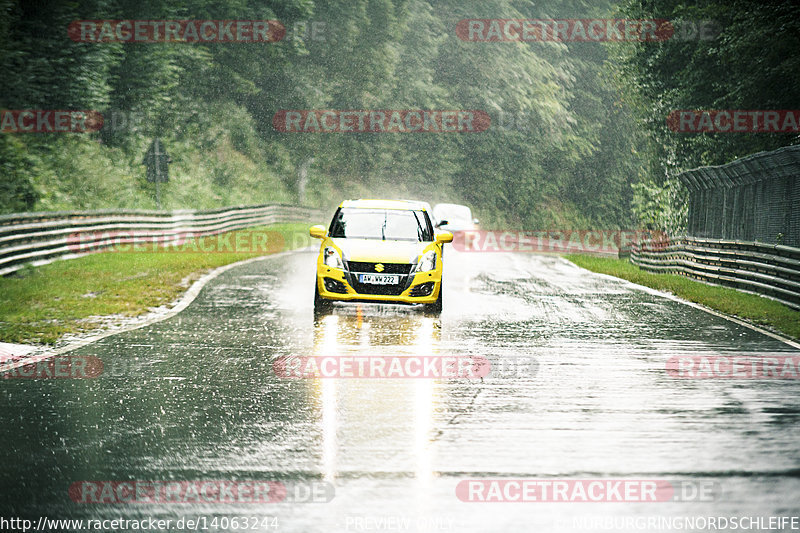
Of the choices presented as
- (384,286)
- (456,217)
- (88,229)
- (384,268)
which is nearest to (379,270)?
→ (384,268)

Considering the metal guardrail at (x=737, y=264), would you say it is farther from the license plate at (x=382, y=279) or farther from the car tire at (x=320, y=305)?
the car tire at (x=320, y=305)

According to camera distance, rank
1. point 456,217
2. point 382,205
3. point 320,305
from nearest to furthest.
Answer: point 320,305 → point 382,205 → point 456,217

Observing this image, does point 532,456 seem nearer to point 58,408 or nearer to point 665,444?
point 665,444

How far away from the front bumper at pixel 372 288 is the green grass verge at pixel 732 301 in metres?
5.03

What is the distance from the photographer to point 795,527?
520 cm

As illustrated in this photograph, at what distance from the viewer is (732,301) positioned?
17500mm

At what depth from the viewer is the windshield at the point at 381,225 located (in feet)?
51.2

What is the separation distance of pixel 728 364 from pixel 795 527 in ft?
18.9

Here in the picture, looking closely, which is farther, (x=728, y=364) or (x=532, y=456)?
(x=728, y=364)

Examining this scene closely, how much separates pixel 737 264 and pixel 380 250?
8889 mm

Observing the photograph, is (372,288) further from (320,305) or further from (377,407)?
(377,407)

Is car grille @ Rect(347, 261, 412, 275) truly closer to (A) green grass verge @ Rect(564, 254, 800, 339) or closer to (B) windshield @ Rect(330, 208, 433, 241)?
(B) windshield @ Rect(330, 208, 433, 241)

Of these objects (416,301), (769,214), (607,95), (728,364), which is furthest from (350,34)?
(728,364)

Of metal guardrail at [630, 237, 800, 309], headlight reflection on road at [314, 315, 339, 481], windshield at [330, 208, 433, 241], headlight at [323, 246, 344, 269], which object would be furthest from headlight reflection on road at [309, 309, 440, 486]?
metal guardrail at [630, 237, 800, 309]
